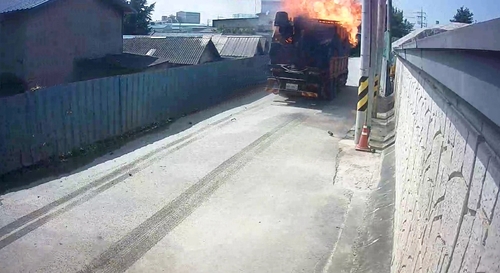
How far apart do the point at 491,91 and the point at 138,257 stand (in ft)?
15.2

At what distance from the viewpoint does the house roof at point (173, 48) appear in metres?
26.7

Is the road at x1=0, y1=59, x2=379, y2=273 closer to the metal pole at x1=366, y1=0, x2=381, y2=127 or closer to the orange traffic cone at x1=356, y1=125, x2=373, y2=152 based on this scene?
the orange traffic cone at x1=356, y1=125, x2=373, y2=152

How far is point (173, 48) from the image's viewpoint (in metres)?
27.5

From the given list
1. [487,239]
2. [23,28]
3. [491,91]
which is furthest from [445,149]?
[23,28]

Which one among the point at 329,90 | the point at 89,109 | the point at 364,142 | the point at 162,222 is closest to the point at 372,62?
the point at 364,142

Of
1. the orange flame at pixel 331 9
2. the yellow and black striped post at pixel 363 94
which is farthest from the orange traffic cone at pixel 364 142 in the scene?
the orange flame at pixel 331 9

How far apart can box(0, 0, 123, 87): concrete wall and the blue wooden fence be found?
677cm

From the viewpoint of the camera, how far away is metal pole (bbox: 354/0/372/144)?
9750mm

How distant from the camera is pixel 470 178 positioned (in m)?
1.78

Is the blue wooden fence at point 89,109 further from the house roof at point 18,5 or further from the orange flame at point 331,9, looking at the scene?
the house roof at point 18,5

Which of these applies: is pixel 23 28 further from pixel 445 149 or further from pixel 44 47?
pixel 445 149

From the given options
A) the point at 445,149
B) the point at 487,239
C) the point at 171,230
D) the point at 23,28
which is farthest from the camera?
the point at 23,28

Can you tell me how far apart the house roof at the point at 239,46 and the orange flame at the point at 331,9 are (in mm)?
13317

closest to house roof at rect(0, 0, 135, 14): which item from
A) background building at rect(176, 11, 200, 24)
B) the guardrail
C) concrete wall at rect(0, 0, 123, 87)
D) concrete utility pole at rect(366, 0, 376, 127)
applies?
concrete wall at rect(0, 0, 123, 87)
